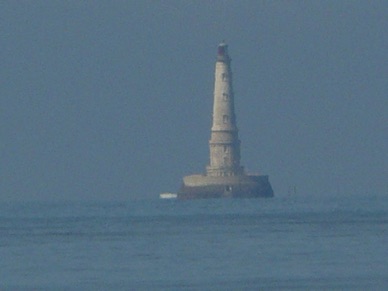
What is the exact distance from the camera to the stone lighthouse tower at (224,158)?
12056cm

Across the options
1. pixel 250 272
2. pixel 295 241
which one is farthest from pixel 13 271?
pixel 295 241

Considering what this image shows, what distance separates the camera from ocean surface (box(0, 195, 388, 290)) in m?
45.8

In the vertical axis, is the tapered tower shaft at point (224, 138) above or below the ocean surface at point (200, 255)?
above

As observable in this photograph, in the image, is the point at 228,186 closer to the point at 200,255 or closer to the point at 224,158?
the point at 224,158

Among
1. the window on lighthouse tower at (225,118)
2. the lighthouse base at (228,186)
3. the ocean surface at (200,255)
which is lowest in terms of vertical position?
the ocean surface at (200,255)

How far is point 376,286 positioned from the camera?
4394 centimetres

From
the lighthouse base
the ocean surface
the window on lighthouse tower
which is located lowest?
the ocean surface

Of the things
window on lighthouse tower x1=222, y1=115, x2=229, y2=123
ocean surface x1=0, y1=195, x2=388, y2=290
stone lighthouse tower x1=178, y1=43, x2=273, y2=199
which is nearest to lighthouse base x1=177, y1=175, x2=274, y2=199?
stone lighthouse tower x1=178, y1=43, x2=273, y2=199

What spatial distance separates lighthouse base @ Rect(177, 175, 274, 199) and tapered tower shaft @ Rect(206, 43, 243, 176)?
1.82 ft

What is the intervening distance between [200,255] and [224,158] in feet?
217

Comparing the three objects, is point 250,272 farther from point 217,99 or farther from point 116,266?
point 217,99

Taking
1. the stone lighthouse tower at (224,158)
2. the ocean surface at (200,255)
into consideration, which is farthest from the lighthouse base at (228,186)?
the ocean surface at (200,255)

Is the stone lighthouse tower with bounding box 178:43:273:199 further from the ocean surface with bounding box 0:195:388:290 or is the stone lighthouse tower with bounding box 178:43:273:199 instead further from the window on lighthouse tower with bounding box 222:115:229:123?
the ocean surface with bounding box 0:195:388:290

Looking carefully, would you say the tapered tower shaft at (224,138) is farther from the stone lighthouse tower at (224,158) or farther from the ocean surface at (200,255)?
the ocean surface at (200,255)
